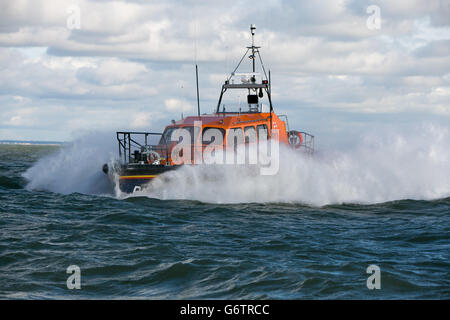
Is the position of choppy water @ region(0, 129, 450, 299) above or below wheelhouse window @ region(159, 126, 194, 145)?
below

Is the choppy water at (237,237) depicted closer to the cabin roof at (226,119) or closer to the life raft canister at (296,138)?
the cabin roof at (226,119)

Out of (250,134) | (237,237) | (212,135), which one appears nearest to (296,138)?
(250,134)

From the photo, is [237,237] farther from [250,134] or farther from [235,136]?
[250,134]

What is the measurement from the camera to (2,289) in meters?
6.13

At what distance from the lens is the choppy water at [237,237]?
629cm

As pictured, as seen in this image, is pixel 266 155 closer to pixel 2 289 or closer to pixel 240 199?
pixel 240 199

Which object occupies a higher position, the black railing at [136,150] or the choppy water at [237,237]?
the black railing at [136,150]

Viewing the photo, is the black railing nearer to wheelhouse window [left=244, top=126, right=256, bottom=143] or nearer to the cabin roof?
the cabin roof

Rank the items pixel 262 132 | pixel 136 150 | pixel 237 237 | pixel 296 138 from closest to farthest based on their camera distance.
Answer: pixel 237 237, pixel 136 150, pixel 262 132, pixel 296 138

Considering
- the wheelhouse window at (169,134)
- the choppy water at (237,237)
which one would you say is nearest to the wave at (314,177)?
the choppy water at (237,237)

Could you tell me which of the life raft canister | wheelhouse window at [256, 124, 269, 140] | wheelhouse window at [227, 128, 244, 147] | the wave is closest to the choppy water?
the wave

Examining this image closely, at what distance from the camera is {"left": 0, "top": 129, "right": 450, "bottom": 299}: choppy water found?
629cm

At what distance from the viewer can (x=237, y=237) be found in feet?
29.1

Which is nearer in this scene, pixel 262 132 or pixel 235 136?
pixel 235 136
